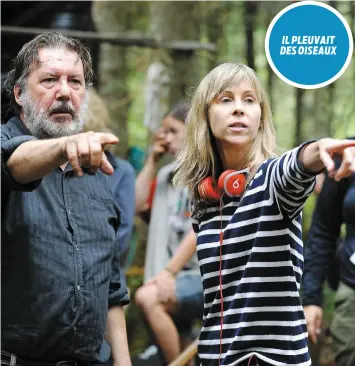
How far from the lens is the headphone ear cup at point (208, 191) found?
9.71 feet

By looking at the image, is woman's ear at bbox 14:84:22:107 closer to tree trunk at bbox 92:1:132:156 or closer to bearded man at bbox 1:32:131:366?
bearded man at bbox 1:32:131:366

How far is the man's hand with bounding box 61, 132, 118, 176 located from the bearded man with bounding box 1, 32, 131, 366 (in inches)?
16.1

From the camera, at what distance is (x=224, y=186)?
2.85 metres

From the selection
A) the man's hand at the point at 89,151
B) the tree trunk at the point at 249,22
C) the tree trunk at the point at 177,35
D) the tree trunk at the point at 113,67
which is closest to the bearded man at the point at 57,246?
the man's hand at the point at 89,151

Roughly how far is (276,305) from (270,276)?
9 cm

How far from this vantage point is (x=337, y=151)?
88.3 inches

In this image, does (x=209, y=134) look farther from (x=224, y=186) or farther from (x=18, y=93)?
(x=18, y=93)

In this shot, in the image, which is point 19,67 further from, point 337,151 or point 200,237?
point 337,151

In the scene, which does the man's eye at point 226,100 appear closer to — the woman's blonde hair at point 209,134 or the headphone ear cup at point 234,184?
the woman's blonde hair at point 209,134

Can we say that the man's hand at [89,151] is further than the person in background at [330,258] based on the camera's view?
No

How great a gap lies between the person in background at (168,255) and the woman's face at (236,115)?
1.61 metres

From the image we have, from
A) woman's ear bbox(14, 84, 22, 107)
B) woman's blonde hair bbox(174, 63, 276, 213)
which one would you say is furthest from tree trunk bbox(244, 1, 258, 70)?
woman's ear bbox(14, 84, 22, 107)

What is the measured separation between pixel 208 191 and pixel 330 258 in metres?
1.46

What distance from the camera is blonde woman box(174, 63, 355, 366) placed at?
8.89ft
